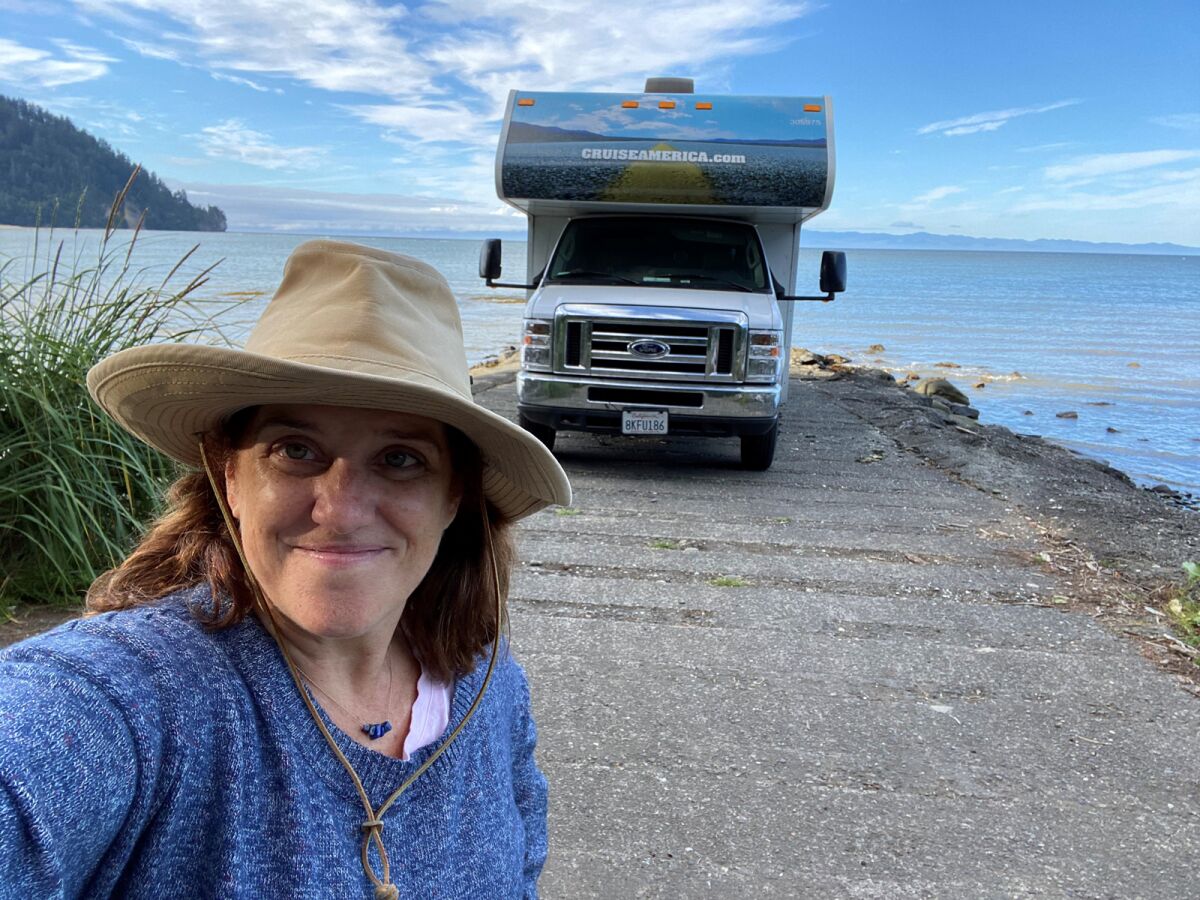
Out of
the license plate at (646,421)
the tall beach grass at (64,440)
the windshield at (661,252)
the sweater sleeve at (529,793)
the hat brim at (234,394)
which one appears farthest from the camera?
the windshield at (661,252)

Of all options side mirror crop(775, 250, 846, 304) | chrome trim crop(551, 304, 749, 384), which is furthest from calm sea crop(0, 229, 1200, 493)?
side mirror crop(775, 250, 846, 304)

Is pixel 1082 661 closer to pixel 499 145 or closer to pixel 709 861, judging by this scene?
pixel 709 861

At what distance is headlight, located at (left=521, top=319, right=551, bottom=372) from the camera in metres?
8.05

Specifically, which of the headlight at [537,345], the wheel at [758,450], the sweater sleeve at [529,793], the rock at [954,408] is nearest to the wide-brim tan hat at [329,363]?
the sweater sleeve at [529,793]

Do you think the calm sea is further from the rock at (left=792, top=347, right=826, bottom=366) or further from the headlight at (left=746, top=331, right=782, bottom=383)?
the headlight at (left=746, top=331, right=782, bottom=383)

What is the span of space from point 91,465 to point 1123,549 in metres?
5.95

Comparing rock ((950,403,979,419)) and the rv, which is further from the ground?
the rv

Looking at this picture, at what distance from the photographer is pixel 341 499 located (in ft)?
4.72

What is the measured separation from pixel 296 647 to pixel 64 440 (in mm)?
3508

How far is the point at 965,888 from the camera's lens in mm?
2863

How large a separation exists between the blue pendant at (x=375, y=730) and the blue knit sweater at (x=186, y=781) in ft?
0.22

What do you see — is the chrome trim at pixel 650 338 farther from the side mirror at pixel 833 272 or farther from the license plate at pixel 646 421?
the side mirror at pixel 833 272

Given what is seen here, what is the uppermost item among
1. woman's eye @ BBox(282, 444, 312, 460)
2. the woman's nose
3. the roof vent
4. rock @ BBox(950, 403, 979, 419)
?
the roof vent

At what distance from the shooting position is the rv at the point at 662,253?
7922 mm
